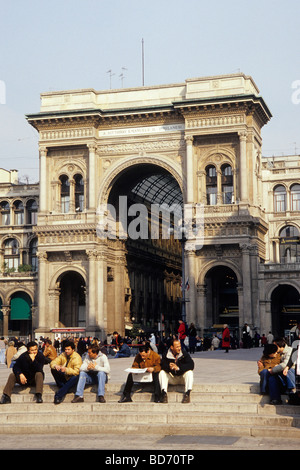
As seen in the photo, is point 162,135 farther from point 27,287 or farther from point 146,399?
point 146,399

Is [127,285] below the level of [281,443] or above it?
above

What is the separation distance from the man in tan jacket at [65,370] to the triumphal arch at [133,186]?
39.9 meters

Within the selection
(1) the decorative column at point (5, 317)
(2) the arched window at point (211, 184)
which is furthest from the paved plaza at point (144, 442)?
(1) the decorative column at point (5, 317)

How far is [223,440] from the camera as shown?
604 inches

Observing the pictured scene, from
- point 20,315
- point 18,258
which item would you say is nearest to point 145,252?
point 20,315

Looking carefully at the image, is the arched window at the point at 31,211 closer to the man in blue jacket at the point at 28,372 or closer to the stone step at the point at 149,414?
the man in blue jacket at the point at 28,372

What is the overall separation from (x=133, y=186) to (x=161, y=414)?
53.9 m

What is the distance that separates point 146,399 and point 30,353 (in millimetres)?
3132

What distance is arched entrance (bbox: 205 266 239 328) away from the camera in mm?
64938

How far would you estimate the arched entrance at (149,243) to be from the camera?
67938 mm

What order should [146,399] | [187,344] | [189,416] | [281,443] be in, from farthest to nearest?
[187,344] < [146,399] < [189,416] < [281,443]

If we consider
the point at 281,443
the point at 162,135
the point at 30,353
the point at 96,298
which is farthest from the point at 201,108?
the point at 281,443

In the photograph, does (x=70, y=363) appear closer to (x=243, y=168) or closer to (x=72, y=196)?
(x=243, y=168)

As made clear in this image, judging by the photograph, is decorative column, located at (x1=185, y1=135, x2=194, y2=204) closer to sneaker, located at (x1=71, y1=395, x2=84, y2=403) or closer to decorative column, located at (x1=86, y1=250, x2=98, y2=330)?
decorative column, located at (x1=86, y1=250, x2=98, y2=330)
